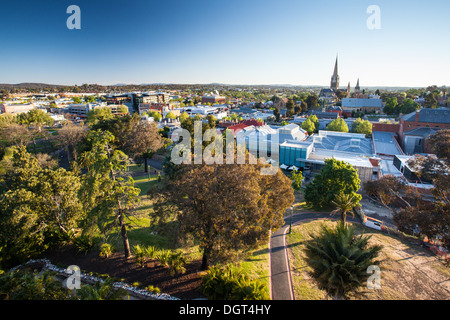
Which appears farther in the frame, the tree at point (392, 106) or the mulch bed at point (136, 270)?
the tree at point (392, 106)

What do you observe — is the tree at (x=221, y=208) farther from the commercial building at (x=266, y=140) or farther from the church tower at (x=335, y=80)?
the church tower at (x=335, y=80)

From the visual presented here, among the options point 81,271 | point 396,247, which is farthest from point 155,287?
point 396,247

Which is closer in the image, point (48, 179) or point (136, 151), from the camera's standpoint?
point (48, 179)

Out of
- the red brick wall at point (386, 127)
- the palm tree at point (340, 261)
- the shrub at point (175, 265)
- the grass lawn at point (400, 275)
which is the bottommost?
the grass lawn at point (400, 275)

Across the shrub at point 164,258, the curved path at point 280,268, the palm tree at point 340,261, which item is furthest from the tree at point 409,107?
the shrub at point 164,258
